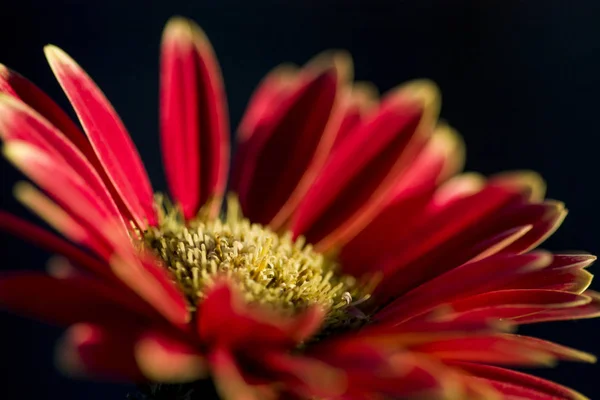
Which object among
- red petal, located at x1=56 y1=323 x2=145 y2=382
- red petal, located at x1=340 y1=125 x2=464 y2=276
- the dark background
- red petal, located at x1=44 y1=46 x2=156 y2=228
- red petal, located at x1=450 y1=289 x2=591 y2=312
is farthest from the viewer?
the dark background

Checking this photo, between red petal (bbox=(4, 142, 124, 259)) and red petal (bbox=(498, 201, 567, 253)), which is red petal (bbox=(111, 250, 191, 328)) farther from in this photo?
red petal (bbox=(498, 201, 567, 253))

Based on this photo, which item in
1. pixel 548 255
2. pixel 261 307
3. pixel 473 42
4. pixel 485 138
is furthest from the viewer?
pixel 473 42

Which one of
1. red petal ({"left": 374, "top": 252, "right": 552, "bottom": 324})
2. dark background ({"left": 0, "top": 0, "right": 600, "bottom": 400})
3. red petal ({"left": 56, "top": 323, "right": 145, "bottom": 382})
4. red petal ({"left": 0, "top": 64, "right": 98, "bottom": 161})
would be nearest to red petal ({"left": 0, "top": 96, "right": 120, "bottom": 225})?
red petal ({"left": 0, "top": 64, "right": 98, "bottom": 161})

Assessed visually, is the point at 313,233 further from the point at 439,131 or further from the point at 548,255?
the point at 548,255

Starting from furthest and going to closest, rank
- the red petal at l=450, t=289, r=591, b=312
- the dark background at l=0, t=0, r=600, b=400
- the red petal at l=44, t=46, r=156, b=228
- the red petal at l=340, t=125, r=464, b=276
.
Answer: the dark background at l=0, t=0, r=600, b=400, the red petal at l=340, t=125, r=464, b=276, the red petal at l=44, t=46, r=156, b=228, the red petal at l=450, t=289, r=591, b=312

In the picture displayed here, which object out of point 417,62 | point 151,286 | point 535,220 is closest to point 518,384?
point 535,220

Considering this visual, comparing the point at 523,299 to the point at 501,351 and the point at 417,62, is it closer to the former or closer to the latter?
the point at 501,351

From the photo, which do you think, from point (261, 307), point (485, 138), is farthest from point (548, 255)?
point (485, 138)

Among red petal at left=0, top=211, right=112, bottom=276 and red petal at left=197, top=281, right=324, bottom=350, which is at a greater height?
red petal at left=0, top=211, right=112, bottom=276
